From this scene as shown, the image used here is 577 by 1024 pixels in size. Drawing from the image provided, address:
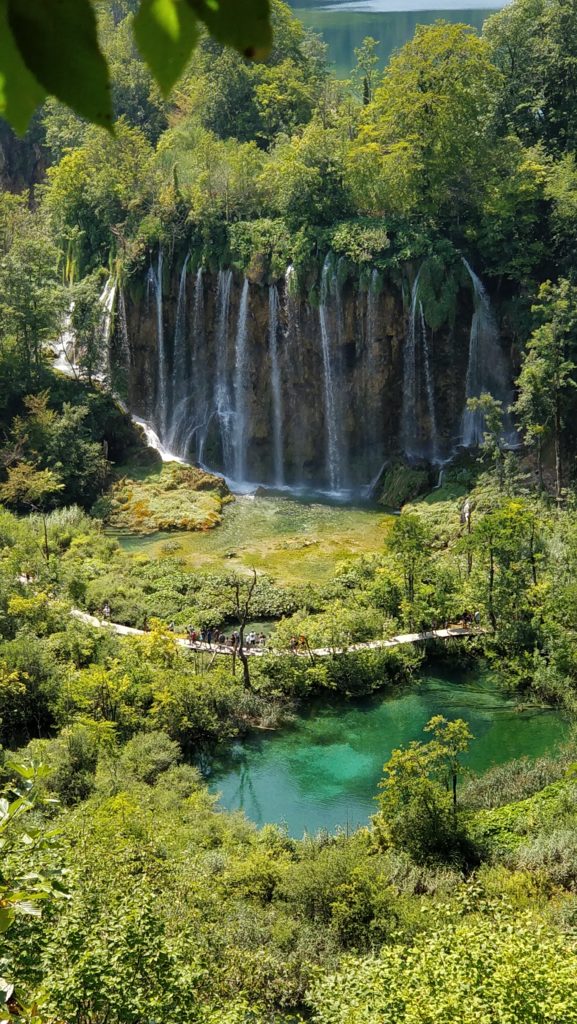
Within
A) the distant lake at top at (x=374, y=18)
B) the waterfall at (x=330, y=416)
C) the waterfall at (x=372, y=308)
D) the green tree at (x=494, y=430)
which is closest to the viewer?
the green tree at (x=494, y=430)

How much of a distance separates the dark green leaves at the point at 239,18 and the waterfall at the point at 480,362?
23.6 meters

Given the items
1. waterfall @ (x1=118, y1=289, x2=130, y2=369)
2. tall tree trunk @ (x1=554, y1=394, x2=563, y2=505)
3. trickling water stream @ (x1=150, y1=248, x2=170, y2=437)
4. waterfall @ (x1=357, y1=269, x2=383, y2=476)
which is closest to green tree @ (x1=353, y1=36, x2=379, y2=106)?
trickling water stream @ (x1=150, y1=248, x2=170, y2=437)

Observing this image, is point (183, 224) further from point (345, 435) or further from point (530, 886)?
point (530, 886)

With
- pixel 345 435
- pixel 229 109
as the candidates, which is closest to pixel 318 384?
pixel 345 435

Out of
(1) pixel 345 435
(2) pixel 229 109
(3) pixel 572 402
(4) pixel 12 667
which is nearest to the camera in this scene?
(4) pixel 12 667

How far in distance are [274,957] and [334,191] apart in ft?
70.6

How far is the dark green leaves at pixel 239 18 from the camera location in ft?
2.64

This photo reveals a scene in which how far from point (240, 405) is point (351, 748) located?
1434 centimetres

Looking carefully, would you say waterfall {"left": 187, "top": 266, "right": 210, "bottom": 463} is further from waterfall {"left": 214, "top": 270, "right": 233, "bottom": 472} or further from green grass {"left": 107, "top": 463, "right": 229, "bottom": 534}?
green grass {"left": 107, "top": 463, "right": 229, "bottom": 534}

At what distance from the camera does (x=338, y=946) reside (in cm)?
914

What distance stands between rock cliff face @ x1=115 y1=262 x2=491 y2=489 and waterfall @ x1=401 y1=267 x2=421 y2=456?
29mm

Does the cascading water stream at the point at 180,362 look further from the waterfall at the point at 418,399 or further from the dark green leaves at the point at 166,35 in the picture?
the dark green leaves at the point at 166,35

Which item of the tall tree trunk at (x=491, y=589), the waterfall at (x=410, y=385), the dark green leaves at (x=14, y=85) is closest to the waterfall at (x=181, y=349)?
the waterfall at (x=410, y=385)

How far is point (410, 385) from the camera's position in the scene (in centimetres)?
2473
